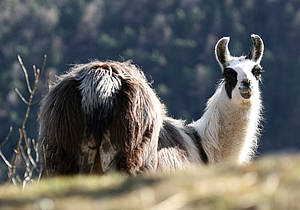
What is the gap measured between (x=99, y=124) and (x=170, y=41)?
6409 centimetres

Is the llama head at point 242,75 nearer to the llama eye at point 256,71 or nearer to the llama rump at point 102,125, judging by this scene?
the llama eye at point 256,71

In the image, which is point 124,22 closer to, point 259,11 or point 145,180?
point 259,11

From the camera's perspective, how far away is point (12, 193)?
375cm

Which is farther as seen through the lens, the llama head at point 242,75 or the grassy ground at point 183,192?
the llama head at point 242,75

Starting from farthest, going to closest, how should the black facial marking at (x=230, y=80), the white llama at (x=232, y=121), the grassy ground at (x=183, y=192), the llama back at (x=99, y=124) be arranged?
the black facial marking at (x=230, y=80) < the white llama at (x=232, y=121) < the llama back at (x=99, y=124) < the grassy ground at (x=183, y=192)

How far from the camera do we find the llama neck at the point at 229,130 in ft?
27.2

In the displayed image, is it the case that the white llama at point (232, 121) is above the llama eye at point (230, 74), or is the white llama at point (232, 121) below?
below

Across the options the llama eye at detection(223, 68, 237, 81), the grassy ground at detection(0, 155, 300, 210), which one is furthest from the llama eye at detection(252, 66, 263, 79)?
the grassy ground at detection(0, 155, 300, 210)

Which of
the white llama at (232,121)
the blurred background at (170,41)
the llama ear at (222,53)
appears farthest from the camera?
the blurred background at (170,41)

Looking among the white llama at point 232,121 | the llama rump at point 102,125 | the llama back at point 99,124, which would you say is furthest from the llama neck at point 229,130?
the llama back at point 99,124

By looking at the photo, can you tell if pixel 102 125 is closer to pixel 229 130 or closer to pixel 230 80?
pixel 229 130

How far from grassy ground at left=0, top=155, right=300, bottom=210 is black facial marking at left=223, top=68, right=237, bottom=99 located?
4.63 metres

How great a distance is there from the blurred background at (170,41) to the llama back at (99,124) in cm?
4772

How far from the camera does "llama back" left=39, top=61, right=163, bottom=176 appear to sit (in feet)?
20.1
